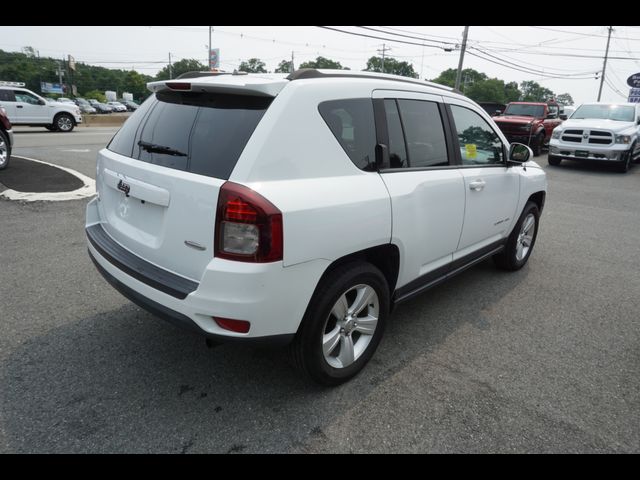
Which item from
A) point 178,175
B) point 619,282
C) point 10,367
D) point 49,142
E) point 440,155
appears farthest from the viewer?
point 49,142

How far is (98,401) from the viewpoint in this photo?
2.48m

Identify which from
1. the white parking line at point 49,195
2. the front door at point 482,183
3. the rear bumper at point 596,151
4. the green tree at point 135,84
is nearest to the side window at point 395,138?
the front door at point 482,183

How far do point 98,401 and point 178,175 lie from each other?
4.45ft

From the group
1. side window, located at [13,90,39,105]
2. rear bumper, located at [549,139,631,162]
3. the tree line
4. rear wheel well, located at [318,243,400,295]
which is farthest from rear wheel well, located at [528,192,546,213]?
the tree line

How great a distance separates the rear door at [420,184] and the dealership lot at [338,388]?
0.64m

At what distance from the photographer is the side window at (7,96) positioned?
16.9 m

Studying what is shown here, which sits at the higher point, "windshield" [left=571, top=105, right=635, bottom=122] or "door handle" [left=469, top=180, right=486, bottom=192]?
"windshield" [left=571, top=105, right=635, bottom=122]

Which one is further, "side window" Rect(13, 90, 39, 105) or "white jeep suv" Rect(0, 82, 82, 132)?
"side window" Rect(13, 90, 39, 105)

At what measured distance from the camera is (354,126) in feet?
8.66

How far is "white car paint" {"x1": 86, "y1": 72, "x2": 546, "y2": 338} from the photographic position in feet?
7.00

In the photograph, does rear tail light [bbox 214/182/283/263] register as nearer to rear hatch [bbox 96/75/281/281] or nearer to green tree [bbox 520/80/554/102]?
rear hatch [bbox 96/75/281/281]

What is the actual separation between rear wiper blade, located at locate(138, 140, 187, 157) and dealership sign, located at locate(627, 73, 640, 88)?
93.6 feet
